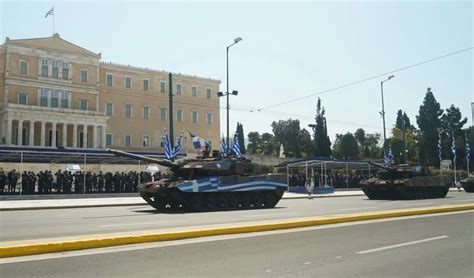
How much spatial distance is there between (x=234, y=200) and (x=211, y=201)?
1.46 m

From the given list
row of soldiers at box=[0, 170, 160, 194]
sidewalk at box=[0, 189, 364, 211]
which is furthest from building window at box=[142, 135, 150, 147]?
sidewalk at box=[0, 189, 364, 211]

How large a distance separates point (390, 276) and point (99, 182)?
93.1 feet

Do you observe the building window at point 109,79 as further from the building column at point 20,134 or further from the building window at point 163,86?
the building column at point 20,134

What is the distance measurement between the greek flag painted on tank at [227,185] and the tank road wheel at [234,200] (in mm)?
365

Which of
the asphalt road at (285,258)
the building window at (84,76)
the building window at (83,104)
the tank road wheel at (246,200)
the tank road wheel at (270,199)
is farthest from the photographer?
the building window at (84,76)

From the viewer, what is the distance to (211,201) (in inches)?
834

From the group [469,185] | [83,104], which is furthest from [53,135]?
Result: [469,185]

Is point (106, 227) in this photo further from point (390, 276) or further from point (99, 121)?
point (99, 121)

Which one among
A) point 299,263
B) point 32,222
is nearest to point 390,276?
point 299,263

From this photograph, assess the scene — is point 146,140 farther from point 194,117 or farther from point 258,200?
point 258,200

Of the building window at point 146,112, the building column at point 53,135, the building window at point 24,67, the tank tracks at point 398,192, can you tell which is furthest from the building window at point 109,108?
the tank tracks at point 398,192

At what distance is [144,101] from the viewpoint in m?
74.8

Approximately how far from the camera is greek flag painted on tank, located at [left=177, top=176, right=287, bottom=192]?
20144mm

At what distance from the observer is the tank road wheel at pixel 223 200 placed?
2152 cm
